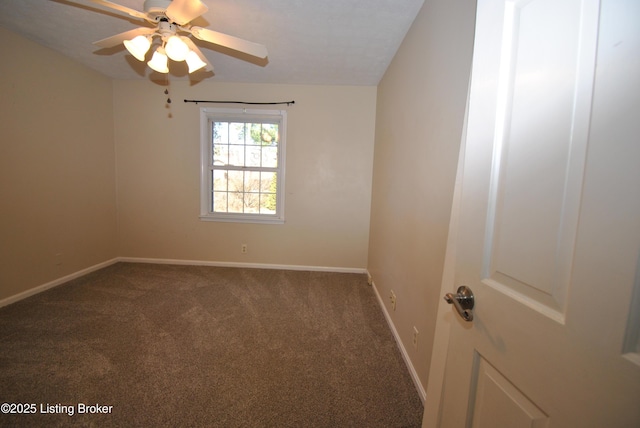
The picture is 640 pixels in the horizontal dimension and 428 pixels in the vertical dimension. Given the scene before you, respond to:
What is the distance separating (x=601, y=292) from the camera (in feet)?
1.27

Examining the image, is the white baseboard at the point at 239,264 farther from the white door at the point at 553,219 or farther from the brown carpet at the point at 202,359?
the white door at the point at 553,219

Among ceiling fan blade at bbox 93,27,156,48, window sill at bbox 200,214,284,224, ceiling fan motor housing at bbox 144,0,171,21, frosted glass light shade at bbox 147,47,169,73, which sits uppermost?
ceiling fan motor housing at bbox 144,0,171,21

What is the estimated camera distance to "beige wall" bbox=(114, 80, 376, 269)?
3117mm

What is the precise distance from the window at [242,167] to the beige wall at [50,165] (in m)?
1.27

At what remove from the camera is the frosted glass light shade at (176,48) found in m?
1.49

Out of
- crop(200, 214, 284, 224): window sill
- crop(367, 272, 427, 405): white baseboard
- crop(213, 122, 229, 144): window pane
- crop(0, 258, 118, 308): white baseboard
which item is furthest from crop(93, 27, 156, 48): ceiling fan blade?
crop(367, 272, 427, 405): white baseboard

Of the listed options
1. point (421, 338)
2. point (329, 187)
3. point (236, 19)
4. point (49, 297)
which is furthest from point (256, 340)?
point (236, 19)

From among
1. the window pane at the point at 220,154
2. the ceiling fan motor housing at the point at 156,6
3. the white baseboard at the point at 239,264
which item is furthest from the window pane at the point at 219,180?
the ceiling fan motor housing at the point at 156,6

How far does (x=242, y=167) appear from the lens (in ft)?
10.8

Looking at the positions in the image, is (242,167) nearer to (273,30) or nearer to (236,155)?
(236,155)

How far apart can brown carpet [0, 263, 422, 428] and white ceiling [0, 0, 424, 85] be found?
96.8 inches

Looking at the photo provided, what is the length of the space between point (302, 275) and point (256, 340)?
1373mm

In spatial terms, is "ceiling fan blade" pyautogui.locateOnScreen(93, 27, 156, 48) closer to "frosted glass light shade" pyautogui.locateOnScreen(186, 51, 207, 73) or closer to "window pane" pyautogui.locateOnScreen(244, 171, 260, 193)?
"frosted glass light shade" pyautogui.locateOnScreen(186, 51, 207, 73)

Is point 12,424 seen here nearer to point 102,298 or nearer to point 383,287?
point 102,298
